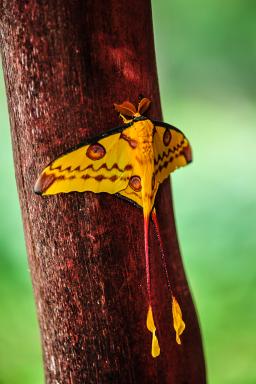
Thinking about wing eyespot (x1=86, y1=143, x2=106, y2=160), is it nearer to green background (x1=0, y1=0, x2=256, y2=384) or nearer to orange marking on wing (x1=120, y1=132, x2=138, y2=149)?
orange marking on wing (x1=120, y1=132, x2=138, y2=149)

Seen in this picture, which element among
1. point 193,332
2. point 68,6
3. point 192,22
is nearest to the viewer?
point 68,6

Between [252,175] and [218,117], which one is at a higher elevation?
[218,117]

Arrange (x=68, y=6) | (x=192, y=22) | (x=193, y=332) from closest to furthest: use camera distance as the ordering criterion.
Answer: (x=68, y=6) < (x=193, y=332) < (x=192, y=22)

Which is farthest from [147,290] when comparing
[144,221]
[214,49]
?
[214,49]

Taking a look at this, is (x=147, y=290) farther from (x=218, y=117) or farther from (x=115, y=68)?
(x=218, y=117)

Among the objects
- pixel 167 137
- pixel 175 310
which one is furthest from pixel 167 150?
pixel 175 310

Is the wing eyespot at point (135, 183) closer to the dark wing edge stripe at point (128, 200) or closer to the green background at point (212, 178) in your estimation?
the dark wing edge stripe at point (128, 200)

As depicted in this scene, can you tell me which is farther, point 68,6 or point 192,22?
point 192,22

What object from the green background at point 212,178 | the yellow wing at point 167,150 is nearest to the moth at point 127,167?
the yellow wing at point 167,150
